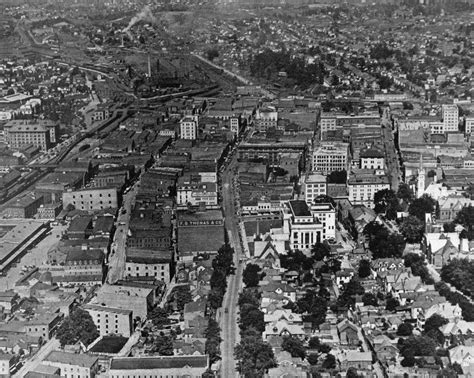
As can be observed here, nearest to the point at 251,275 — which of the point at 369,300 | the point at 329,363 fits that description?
the point at 369,300

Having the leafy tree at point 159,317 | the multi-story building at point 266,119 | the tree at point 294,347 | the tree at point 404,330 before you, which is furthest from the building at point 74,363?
the multi-story building at point 266,119

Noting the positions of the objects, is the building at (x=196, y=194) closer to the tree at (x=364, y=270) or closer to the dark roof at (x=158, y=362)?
the tree at (x=364, y=270)

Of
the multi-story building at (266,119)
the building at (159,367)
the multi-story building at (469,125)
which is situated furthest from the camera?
the multi-story building at (266,119)

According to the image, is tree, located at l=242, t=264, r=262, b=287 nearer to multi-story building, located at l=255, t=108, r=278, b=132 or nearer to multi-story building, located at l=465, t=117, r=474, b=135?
multi-story building, located at l=255, t=108, r=278, b=132

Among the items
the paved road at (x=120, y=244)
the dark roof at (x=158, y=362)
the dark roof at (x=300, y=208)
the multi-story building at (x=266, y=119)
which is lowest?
the paved road at (x=120, y=244)

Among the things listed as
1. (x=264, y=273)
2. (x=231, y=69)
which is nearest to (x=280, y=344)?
(x=264, y=273)

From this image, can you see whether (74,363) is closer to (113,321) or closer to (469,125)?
(113,321)

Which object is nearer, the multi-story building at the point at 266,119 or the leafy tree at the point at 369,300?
the leafy tree at the point at 369,300

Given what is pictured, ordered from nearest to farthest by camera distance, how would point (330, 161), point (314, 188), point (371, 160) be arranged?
point (314, 188) < point (371, 160) < point (330, 161)
